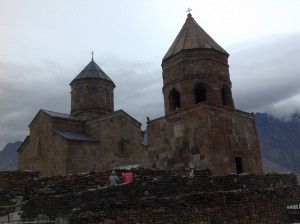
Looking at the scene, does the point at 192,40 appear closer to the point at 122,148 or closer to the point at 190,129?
the point at 190,129

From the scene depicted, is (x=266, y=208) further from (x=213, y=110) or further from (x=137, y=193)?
(x=213, y=110)

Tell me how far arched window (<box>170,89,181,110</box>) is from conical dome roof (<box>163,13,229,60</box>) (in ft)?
5.03

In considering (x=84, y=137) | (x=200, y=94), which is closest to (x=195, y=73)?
(x=200, y=94)

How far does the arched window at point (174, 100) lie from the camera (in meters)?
13.0

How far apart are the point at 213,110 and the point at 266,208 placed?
4927mm

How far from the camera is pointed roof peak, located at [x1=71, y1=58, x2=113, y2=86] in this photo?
2152 centimetres

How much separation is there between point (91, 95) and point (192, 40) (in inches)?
385

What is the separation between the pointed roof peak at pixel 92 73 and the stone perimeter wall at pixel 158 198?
40.3 ft

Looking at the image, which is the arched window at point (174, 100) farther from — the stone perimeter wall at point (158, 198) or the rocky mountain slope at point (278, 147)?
the rocky mountain slope at point (278, 147)

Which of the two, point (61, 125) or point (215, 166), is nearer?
point (215, 166)

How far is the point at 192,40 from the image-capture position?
13242 millimetres

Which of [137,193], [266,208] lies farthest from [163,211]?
[266,208]

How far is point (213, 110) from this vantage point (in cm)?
1161

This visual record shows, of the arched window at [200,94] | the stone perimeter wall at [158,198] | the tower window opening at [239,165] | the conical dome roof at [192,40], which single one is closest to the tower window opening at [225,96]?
the arched window at [200,94]
